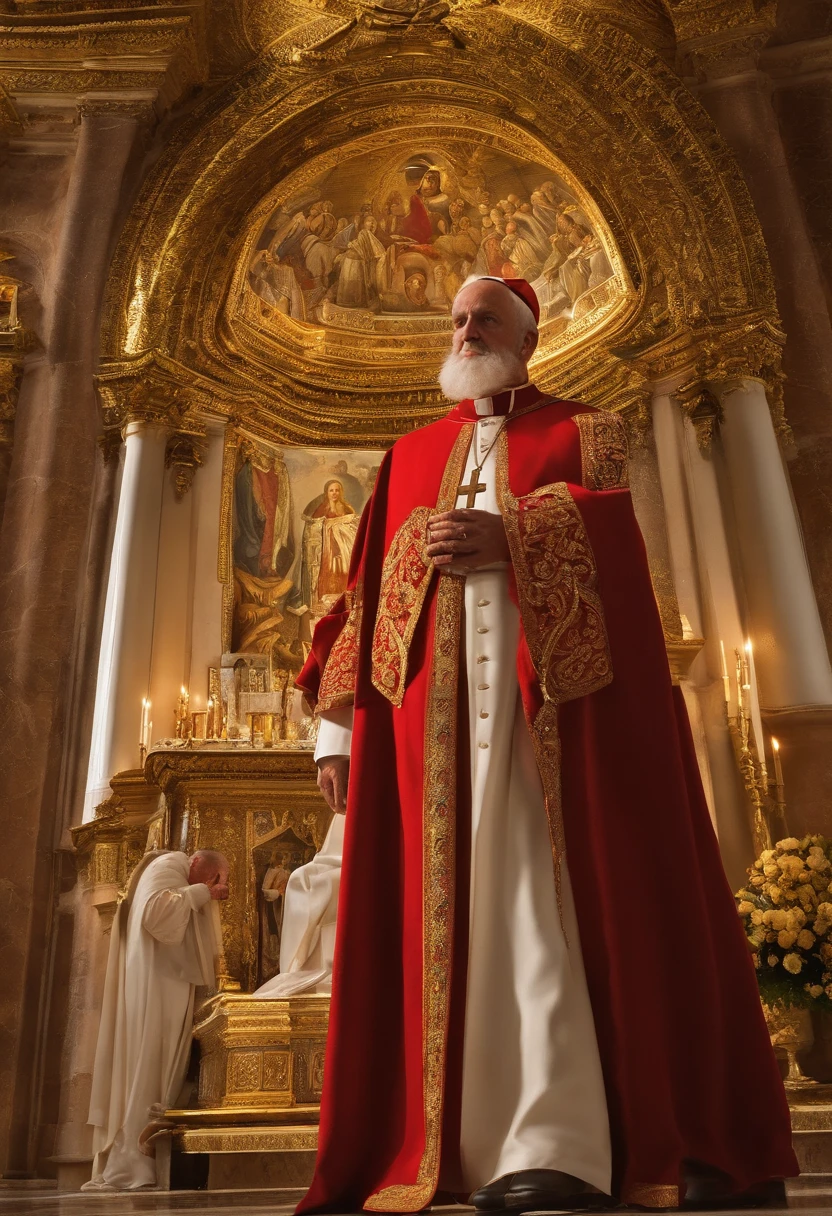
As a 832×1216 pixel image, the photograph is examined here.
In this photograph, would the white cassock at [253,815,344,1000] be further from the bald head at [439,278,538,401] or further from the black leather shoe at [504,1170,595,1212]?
the black leather shoe at [504,1170,595,1212]

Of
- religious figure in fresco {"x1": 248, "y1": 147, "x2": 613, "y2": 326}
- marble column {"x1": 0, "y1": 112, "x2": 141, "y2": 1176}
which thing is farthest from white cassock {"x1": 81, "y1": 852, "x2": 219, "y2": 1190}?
religious figure in fresco {"x1": 248, "y1": 147, "x2": 613, "y2": 326}

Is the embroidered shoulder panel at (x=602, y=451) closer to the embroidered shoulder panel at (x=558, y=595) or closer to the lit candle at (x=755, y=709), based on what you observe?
the embroidered shoulder panel at (x=558, y=595)

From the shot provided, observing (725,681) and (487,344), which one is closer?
(487,344)

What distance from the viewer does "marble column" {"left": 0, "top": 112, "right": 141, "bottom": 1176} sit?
7227mm

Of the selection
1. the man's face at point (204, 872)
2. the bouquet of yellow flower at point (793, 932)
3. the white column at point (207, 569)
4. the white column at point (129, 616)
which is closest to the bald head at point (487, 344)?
the bouquet of yellow flower at point (793, 932)

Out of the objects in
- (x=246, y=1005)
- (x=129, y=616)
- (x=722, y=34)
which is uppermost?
(x=722, y=34)

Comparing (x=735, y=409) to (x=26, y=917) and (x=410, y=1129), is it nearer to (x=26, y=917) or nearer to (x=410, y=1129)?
(x=26, y=917)

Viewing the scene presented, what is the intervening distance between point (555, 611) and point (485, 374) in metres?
0.79

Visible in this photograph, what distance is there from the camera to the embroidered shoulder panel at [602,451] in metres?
2.88

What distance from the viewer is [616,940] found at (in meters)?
2.37

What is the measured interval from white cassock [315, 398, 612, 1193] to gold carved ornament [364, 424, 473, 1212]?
0.05 meters

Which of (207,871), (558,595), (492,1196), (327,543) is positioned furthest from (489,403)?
(327,543)

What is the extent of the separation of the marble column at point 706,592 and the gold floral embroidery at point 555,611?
466 cm

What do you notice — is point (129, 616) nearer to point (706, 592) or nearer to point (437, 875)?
point (706, 592)
